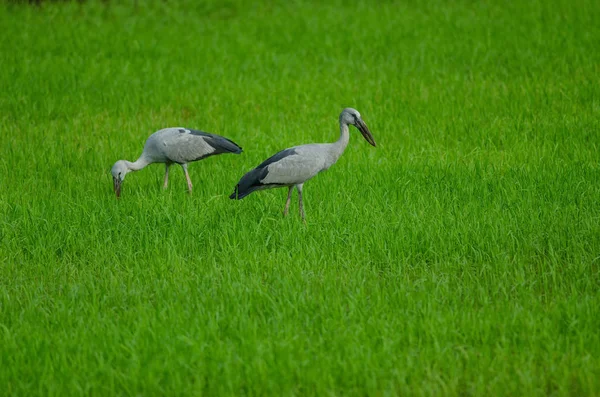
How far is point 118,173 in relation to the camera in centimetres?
773

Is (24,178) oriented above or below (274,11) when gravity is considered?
below

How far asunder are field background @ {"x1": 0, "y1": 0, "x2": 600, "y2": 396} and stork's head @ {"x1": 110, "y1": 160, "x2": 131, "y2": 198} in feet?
0.42

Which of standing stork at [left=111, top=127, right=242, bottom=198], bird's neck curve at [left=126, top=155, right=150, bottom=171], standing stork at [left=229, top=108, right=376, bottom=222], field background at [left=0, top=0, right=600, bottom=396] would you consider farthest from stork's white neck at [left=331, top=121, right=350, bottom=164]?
bird's neck curve at [left=126, top=155, right=150, bottom=171]

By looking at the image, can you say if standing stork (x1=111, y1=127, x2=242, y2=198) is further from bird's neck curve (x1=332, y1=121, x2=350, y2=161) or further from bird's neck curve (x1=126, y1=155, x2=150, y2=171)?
bird's neck curve (x1=332, y1=121, x2=350, y2=161)

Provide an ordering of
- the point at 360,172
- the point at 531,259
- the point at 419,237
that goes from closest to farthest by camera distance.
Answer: the point at 531,259 → the point at 419,237 → the point at 360,172

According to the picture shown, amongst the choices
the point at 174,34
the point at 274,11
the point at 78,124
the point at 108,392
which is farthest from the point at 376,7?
the point at 108,392

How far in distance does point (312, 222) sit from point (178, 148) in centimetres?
176

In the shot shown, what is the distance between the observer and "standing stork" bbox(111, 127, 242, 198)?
785 cm

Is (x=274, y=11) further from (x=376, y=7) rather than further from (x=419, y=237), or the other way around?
(x=419, y=237)

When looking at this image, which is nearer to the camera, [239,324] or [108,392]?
[108,392]

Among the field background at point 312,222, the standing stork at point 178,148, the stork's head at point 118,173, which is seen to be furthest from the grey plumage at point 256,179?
the stork's head at point 118,173

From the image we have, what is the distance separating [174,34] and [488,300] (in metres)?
10.3

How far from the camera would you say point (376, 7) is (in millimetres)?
16281

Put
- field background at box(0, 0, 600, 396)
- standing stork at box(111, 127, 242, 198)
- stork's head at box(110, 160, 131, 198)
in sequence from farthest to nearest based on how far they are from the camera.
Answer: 1. standing stork at box(111, 127, 242, 198)
2. stork's head at box(110, 160, 131, 198)
3. field background at box(0, 0, 600, 396)
